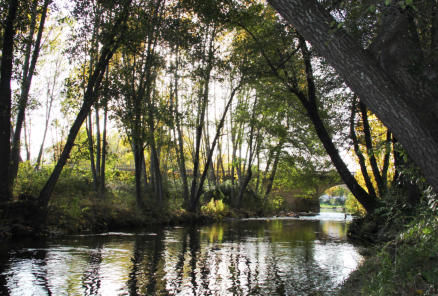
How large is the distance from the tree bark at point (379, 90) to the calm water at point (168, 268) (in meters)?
2.85

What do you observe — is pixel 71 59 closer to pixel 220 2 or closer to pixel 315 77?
pixel 220 2

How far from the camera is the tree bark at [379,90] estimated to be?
3301 mm

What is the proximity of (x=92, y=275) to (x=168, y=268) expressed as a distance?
1.39 meters

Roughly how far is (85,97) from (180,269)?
6.81 meters

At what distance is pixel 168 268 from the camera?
7059mm

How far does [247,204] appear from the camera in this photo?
30.4m

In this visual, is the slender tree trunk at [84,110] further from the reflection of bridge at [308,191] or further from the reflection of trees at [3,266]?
the reflection of bridge at [308,191]

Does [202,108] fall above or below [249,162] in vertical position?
above

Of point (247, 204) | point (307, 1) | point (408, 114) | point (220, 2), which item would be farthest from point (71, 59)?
point (247, 204)

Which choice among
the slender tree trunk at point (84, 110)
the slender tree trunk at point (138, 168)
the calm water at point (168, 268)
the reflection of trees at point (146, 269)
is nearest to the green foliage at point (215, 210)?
the slender tree trunk at point (138, 168)

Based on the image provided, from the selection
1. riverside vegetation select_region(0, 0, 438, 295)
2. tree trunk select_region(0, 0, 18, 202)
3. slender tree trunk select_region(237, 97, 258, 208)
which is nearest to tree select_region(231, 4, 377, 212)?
riverside vegetation select_region(0, 0, 438, 295)

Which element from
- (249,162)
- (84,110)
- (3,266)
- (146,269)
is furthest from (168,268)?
(249,162)

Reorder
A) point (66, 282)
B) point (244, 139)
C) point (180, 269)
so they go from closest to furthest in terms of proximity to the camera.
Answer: point (66, 282) < point (180, 269) < point (244, 139)

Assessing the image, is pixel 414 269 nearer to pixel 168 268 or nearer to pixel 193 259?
pixel 168 268
